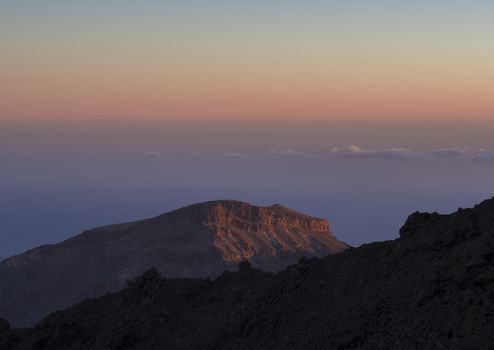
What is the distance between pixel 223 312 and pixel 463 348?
9310 mm

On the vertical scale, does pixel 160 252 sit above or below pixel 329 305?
below

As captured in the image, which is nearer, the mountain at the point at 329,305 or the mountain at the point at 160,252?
the mountain at the point at 329,305

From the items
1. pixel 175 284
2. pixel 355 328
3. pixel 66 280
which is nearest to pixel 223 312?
pixel 175 284

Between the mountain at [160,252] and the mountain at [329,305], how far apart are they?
91.1 m

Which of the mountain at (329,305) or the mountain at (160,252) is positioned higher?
the mountain at (329,305)

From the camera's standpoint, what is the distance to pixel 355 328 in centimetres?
1788

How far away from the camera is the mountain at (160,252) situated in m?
121

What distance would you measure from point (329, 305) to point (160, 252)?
107417mm

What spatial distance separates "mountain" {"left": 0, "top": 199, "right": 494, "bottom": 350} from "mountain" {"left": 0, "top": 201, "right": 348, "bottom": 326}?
91.1 metres

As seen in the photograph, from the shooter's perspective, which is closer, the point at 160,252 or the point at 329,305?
the point at 329,305

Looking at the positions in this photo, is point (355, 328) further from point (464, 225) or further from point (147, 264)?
point (147, 264)

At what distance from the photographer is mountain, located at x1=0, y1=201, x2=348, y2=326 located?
121m

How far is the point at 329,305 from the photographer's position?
19875 millimetres

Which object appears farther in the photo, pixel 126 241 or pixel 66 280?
pixel 126 241
